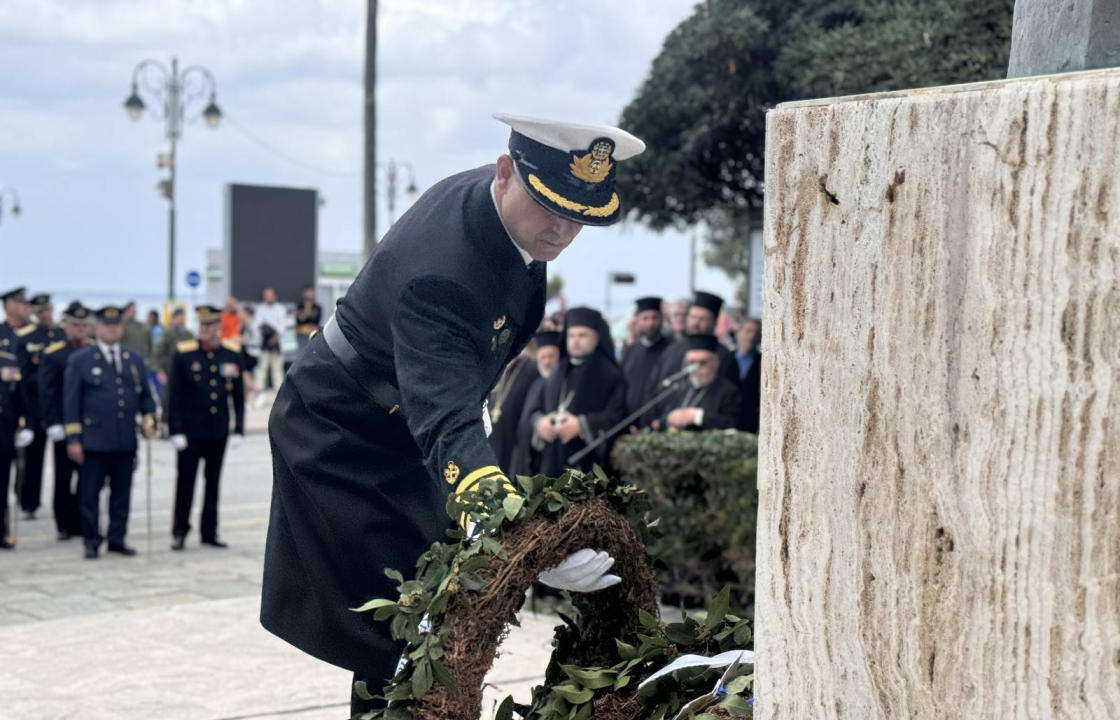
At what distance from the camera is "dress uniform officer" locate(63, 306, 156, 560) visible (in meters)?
10.1

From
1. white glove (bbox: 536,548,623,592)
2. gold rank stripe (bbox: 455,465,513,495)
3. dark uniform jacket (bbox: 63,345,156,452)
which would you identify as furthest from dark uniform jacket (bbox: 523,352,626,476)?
gold rank stripe (bbox: 455,465,513,495)

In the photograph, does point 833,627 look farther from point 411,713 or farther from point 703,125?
point 703,125

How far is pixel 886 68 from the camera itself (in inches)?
347

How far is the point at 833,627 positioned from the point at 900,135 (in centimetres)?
80

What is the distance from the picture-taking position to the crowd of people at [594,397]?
8.75 meters

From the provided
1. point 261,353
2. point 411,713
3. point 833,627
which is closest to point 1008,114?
point 833,627

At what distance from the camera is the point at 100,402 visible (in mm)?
10203

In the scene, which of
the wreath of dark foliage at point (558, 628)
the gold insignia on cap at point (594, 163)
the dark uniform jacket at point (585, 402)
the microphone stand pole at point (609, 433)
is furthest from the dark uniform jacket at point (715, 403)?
the gold insignia on cap at point (594, 163)

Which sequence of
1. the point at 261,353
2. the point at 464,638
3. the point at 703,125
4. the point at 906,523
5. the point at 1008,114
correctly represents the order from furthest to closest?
the point at 261,353, the point at 703,125, the point at 464,638, the point at 906,523, the point at 1008,114

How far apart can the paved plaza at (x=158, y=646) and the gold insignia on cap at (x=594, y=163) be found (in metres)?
1.01

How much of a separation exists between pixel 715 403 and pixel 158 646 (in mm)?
3726

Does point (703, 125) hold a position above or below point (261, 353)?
above

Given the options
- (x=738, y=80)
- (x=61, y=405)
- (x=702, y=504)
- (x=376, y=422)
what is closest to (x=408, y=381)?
(x=376, y=422)

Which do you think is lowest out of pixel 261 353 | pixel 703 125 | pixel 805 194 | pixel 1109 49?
pixel 261 353
